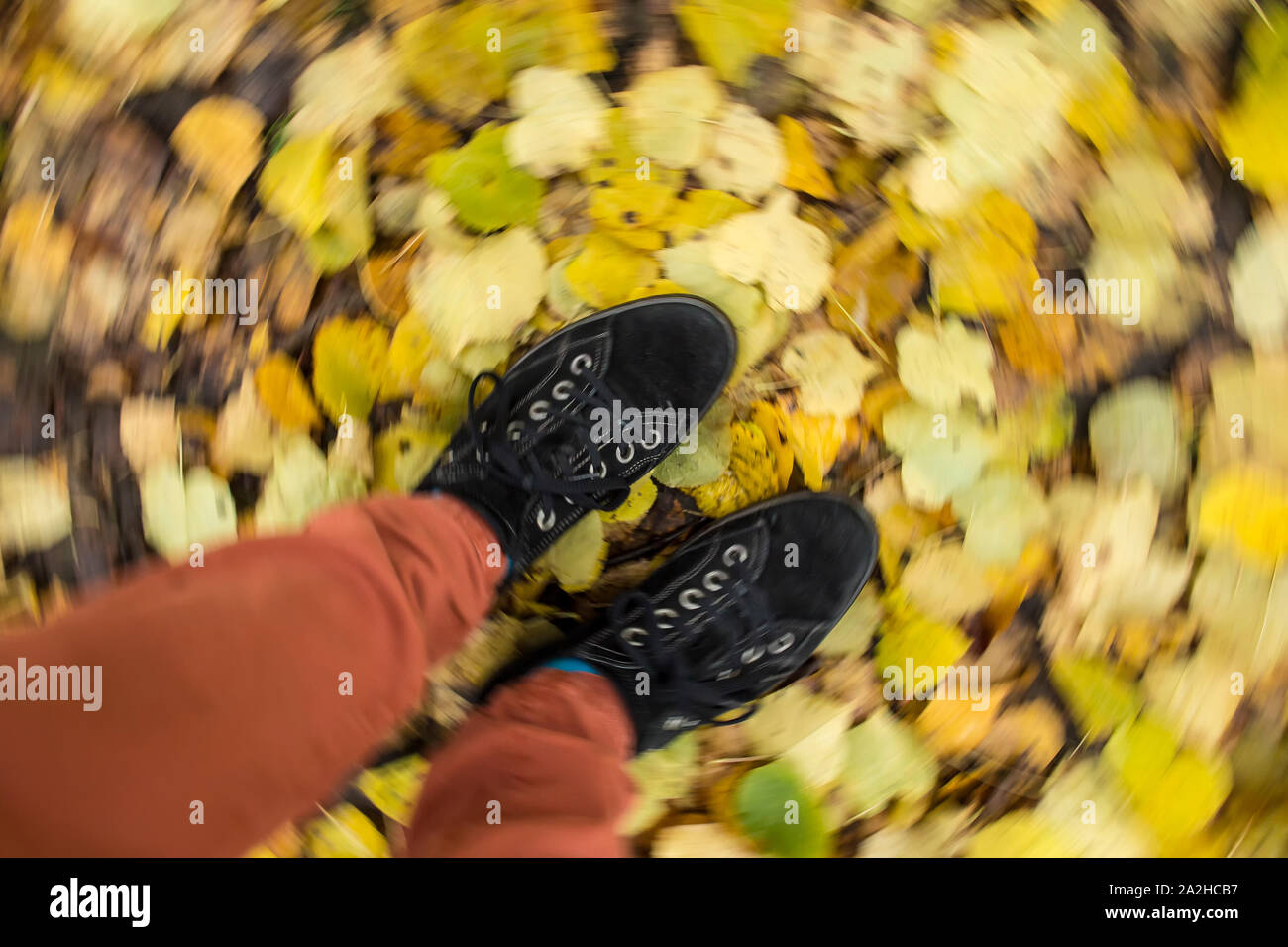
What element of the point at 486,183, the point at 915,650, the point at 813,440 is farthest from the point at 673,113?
the point at 915,650

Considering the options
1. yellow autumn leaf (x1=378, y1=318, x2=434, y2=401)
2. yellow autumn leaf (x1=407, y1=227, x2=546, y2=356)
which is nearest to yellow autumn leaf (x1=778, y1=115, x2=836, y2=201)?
yellow autumn leaf (x1=407, y1=227, x2=546, y2=356)

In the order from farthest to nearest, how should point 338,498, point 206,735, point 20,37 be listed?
point 338,498 → point 20,37 → point 206,735

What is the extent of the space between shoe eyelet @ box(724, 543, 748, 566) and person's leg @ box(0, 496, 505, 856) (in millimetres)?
287

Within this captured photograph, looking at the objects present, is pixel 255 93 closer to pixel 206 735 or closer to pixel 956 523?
pixel 206 735

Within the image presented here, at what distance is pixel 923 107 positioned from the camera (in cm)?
66

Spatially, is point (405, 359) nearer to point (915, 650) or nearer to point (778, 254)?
point (778, 254)

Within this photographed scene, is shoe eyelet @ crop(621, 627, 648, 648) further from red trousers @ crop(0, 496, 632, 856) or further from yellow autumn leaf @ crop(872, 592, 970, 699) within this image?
yellow autumn leaf @ crop(872, 592, 970, 699)

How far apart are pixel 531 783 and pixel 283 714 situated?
0.18 meters

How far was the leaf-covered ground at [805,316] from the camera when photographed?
2.12 feet

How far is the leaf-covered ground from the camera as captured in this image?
2.12 ft

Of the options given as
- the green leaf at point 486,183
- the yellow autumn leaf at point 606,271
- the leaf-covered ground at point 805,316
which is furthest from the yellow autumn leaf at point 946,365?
the green leaf at point 486,183
